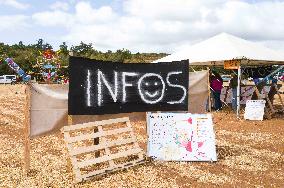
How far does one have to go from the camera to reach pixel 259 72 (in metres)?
23.5

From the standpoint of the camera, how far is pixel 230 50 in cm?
1606

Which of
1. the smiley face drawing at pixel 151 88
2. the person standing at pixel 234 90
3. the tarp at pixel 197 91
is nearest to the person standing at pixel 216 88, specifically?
the person standing at pixel 234 90

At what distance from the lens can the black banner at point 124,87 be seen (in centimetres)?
761

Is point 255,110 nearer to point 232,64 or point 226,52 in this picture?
point 232,64

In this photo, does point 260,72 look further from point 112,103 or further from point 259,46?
point 112,103

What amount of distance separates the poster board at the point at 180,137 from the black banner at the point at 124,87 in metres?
0.35

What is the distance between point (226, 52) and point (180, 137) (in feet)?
27.8

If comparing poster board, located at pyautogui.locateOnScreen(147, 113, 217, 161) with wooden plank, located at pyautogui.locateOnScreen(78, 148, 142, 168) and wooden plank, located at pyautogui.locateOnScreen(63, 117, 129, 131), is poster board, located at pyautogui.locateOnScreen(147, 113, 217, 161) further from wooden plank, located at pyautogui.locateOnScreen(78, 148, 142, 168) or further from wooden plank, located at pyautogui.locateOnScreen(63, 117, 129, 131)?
wooden plank, located at pyautogui.locateOnScreen(63, 117, 129, 131)

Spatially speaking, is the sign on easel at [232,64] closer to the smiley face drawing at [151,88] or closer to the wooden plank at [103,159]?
the smiley face drawing at [151,88]

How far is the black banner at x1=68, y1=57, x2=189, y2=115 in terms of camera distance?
761cm

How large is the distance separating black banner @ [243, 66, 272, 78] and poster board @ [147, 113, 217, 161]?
1545 cm

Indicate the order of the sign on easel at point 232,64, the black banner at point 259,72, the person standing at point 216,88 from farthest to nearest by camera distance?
the black banner at point 259,72
the person standing at point 216,88
the sign on easel at point 232,64

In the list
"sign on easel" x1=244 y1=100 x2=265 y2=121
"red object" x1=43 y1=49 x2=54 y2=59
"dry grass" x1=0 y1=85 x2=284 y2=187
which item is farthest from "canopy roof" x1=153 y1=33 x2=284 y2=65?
"red object" x1=43 y1=49 x2=54 y2=59

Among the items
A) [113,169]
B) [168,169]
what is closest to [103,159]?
[113,169]
